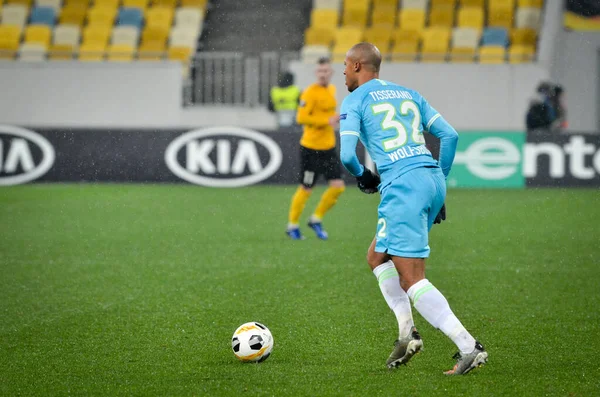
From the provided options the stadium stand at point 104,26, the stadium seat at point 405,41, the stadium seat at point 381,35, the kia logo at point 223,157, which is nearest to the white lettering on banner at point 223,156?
the kia logo at point 223,157

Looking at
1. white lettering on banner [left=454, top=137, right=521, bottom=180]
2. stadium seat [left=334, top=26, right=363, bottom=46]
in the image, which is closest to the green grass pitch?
white lettering on banner [left=454, top=137, right=521, bottom=180]

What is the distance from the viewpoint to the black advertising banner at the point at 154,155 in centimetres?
1812

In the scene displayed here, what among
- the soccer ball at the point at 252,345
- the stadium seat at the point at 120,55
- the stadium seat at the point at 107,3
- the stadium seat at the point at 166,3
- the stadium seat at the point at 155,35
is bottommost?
the soccer ball at the point at 252,345

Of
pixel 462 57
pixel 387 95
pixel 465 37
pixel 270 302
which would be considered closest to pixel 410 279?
pixel 387 95

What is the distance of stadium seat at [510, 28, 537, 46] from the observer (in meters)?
23.1

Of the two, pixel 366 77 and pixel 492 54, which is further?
pixel 492 54

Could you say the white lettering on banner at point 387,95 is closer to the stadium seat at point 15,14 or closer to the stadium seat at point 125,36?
the stadium seat at point 125,36

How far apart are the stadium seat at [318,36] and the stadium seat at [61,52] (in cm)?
553

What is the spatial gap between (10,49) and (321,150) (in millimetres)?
14072

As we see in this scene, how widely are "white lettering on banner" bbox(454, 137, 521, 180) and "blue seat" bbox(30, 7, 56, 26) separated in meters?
11.5

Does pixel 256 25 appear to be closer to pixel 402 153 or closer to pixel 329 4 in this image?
pixel 329 4

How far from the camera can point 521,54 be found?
22.1 m

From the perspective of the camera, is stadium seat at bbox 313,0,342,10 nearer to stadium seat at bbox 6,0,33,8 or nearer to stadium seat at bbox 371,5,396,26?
stadium seat at bbox 371,5,396,26

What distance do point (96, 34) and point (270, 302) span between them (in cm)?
1762
